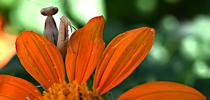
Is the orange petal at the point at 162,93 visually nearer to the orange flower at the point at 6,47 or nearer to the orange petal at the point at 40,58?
the orange petal at the point at 40,58

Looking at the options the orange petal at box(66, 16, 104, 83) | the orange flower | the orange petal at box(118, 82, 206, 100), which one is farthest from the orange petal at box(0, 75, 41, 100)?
the orange flower

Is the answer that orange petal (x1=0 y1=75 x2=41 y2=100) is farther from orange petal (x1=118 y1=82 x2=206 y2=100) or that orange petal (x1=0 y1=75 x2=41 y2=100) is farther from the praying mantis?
orange petal (x1=118 y1=82 x2=206 y2=100)

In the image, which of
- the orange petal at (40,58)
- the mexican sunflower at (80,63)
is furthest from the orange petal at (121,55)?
the orange petal at (40,58)

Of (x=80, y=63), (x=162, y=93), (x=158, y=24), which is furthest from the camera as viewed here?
(x=158, y=24)

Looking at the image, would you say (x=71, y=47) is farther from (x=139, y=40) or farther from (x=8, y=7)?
(x=8, y=7)

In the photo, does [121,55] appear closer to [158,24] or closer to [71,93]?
[71,93]

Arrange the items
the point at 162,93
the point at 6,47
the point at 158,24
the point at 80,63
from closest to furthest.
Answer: the point at 162,93
the point at 80,63
the point at 6,47
the point at 158,24

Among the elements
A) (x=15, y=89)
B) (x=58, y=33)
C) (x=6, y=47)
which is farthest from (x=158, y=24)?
(x=15, y=89)
